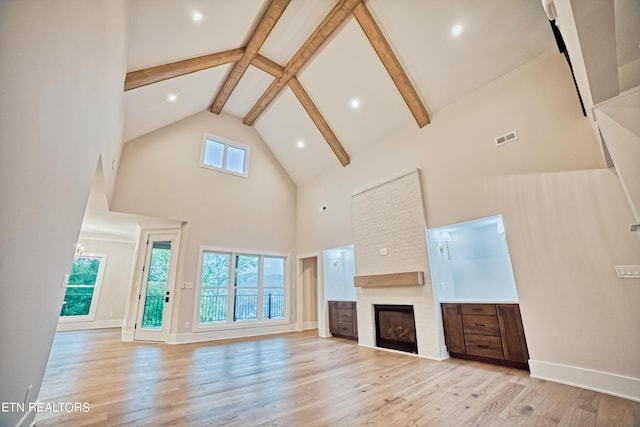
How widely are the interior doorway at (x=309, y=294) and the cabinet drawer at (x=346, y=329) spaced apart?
1607 millimetres

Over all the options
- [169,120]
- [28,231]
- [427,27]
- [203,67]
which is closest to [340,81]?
[427,27]

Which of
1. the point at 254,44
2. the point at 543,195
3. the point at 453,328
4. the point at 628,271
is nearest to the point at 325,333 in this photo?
the point at 453,328

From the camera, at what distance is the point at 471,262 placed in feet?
15.0

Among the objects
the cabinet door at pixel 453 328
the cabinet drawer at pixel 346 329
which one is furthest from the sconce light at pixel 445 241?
the cabinet drawer at pixel 346 329

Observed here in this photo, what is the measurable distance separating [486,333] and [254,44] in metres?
6.28

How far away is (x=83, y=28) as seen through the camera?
5.84 ft

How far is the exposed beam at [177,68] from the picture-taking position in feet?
13.3

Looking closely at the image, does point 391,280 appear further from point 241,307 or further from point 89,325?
point 89,325

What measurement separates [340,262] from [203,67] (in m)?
5.25

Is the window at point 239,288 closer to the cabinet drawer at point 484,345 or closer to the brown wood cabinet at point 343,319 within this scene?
the brown wood cabinet at point 343,319

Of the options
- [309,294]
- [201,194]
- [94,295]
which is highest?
[201,194]

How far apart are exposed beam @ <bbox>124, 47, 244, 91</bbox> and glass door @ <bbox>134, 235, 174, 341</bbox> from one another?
353cm

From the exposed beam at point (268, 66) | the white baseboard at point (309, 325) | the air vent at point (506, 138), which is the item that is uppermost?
the exposed beam at point (268, 66)

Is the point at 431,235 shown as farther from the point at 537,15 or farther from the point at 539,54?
the point at 537,15
